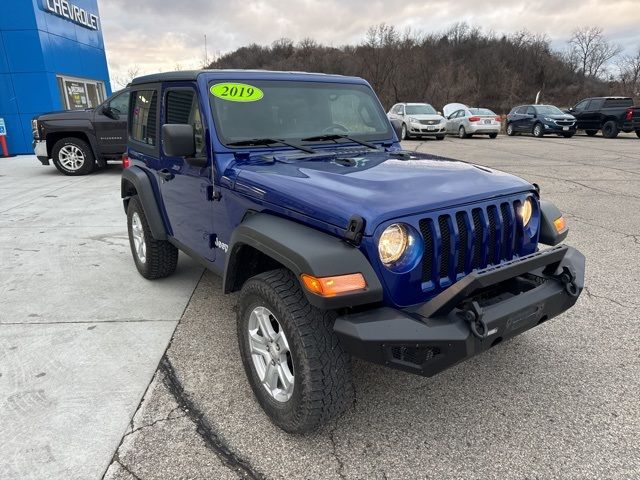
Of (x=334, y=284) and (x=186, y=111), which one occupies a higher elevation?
(x=186, y=111)

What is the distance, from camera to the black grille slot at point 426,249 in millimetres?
2152

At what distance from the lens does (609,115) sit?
20.0m

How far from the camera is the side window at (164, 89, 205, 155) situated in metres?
3.13

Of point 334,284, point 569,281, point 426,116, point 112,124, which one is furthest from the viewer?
point 426,116

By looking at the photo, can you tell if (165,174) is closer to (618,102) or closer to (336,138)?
(336,138)

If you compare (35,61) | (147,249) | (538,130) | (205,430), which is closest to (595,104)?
(538,130)

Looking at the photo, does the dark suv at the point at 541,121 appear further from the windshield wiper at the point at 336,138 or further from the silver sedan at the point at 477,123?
the windshield wiper at the point at 336,138

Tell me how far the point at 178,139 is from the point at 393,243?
1563 mm

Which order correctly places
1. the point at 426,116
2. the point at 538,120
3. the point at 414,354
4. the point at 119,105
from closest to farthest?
the point at 414,354
the point at 119,105
the point at 426,116
the point at 538,120

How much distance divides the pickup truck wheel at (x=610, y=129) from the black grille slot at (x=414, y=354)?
2230 centimetres

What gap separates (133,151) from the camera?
4461mm

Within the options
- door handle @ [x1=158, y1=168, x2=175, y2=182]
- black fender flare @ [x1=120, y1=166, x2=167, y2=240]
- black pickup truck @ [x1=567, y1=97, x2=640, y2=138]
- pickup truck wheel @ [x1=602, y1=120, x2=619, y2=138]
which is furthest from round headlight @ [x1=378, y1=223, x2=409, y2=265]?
pickup truck wheel @ [x1=602, y1=120, x2=619, y2=138]

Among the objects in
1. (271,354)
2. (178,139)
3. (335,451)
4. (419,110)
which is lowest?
(335,451)

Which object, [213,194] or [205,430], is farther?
[213,194]
